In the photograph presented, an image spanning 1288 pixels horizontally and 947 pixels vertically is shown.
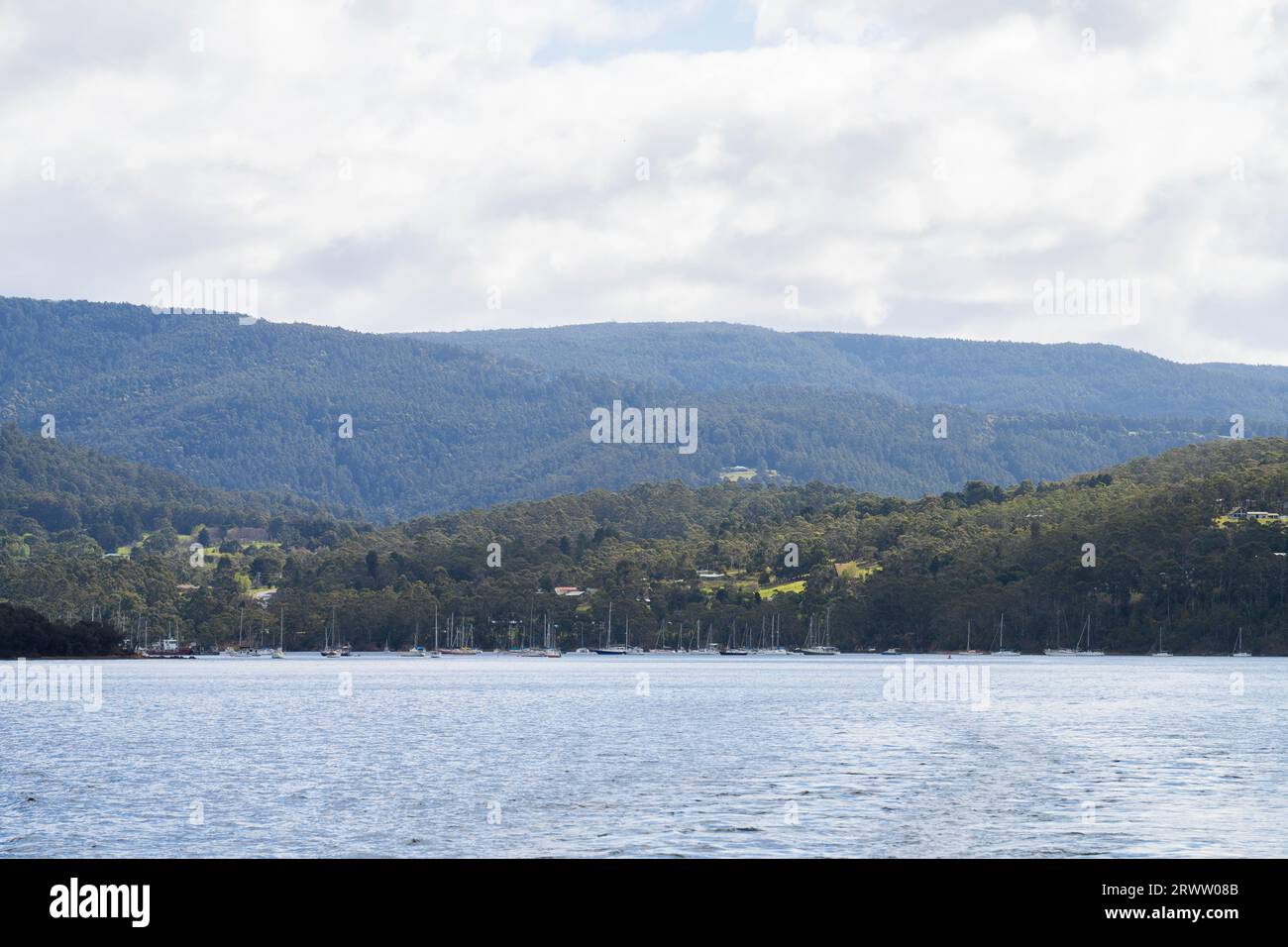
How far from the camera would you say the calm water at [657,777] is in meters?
43.2

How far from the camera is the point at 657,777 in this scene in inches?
2320

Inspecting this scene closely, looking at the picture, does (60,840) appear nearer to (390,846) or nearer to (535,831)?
(390,846)

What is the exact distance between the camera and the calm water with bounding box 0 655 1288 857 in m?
43.2

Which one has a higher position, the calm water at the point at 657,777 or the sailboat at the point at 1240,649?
the sailboat at the point at 1240,649

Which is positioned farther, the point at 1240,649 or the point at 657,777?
the point at 1240,649

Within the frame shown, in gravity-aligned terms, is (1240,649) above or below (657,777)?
above

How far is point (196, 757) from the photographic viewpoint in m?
69.2

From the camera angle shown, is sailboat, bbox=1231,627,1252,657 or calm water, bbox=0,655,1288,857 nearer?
calm water, bbox=0,655,1288,857

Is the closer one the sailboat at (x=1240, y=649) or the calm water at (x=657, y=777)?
the calm water at (x=657, y=777)
